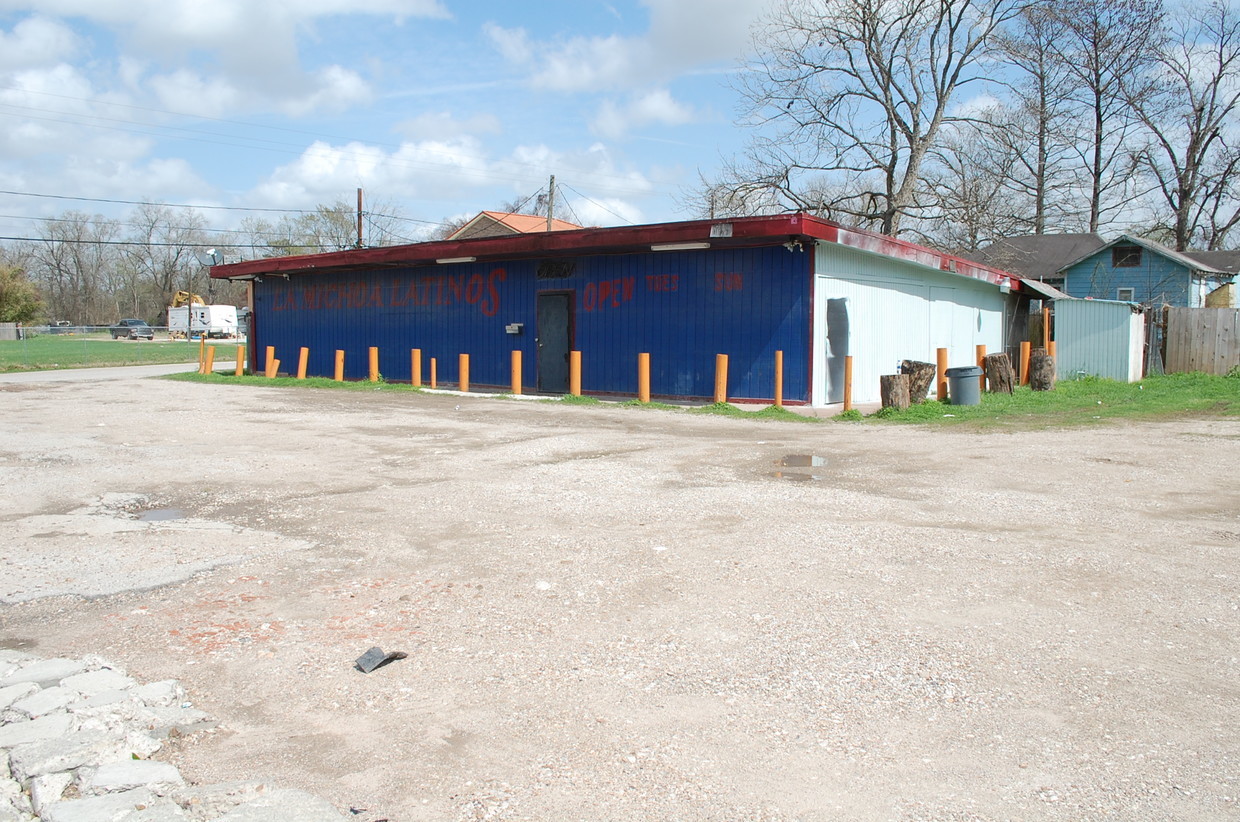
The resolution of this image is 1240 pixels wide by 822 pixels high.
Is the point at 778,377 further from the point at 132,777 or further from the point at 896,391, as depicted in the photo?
the point at 132,777

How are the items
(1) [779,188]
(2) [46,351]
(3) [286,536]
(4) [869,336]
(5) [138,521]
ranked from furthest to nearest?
(2) [46,351]
(1) [779,188]
(4) [869,336]
(5) [138,521]
(3) [286,536]

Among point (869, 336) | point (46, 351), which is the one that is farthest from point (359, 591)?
point (46, 351)

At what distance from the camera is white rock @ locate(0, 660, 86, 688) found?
405 cm

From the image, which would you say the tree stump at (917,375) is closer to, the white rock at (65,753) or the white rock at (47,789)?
the white rock at (65,753)

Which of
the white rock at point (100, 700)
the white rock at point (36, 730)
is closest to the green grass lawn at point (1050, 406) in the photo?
the white rock at point (100, 700)

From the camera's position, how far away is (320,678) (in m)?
4.30

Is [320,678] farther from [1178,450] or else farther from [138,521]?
[1178,450]

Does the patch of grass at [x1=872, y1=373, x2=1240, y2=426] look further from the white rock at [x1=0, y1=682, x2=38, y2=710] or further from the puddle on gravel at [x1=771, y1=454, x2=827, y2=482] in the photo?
the white rock at [x1=0, y1=682, x2=38, y2=710]

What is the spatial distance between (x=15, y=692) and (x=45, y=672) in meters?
0.25

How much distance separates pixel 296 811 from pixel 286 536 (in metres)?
4.05

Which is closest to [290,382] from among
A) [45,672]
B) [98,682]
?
[45,672]

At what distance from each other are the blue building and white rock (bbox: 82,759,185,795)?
14.7m

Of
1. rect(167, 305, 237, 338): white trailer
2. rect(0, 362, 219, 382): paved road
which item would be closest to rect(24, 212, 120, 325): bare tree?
rect(167, 305, 237, 338): white trailer

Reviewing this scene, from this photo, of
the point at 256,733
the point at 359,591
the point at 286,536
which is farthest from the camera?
the point at 286,536
